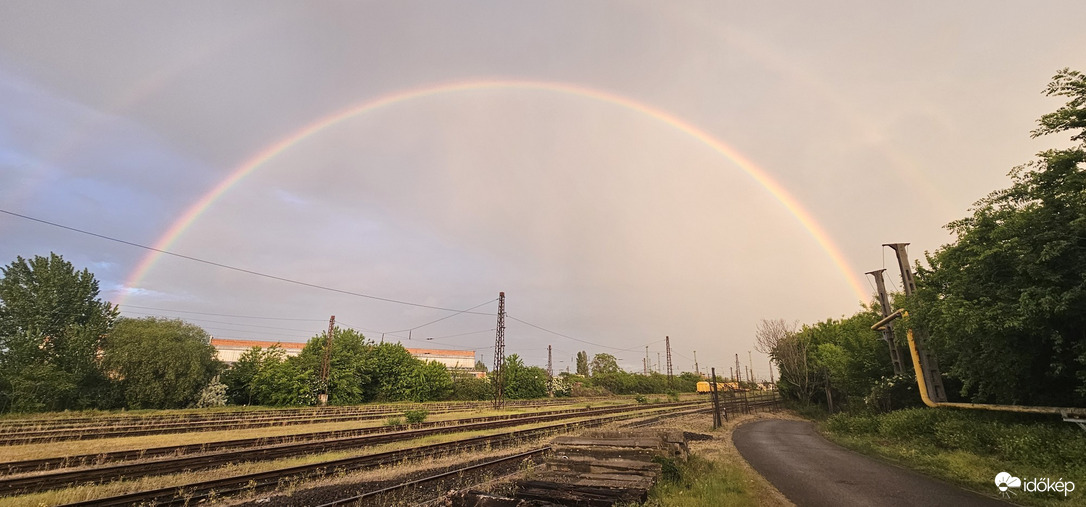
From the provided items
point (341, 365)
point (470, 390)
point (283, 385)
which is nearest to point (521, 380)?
point (470, 390)

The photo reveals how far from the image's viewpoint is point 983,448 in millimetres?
12383

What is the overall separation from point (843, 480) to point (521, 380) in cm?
6216

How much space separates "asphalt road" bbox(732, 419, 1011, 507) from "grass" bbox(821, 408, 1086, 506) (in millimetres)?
485

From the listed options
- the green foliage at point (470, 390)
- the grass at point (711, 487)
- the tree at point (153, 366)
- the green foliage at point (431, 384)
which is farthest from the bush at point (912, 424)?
the tree at point (153, 366)

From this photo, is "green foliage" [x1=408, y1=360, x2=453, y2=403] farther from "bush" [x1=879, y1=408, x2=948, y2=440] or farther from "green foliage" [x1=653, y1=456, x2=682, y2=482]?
"green foliage" [x1=653, y1=456, x2=682, y2=482]

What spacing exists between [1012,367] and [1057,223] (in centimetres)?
452

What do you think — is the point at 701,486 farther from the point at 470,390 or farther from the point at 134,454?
the point at 470,390

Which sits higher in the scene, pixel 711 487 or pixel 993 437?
pixel 993 437

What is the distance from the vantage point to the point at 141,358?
4388cm

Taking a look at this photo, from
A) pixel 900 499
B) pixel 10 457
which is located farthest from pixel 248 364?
pixel 900 499

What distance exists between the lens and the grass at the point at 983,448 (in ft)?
31.3

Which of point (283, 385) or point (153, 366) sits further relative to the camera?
point (283, 385)

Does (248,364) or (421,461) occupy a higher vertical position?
(248,364)

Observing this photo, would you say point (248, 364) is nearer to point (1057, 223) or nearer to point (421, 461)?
point (421, 461)
